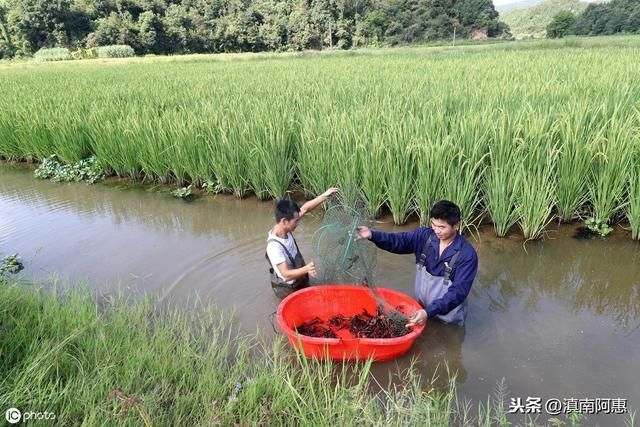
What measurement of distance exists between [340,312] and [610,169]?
8.38 ft

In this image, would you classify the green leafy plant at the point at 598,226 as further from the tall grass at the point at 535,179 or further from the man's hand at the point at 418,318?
the man's hand at the point at 418,318

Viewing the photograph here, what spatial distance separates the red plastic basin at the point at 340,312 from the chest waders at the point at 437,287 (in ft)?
0.62

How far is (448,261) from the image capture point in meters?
2.59

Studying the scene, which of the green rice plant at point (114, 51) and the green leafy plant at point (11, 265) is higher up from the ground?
the green rice plant at point (114, 51)

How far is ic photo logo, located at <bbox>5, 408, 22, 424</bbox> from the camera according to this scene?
5.56 feet

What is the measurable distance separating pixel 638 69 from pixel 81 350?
32.4 ft

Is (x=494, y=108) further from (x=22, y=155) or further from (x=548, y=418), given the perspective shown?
(x=22, y=155)

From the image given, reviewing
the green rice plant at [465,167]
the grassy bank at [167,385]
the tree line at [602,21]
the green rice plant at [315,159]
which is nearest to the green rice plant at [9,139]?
the green rice plant at [315,159]

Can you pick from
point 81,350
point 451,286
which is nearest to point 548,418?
point 451,286

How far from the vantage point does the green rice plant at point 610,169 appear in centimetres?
355

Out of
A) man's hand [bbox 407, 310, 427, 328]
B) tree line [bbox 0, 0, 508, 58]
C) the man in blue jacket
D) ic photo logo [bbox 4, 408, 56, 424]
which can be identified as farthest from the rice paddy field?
tree line [bbox 0, 0, 508, 58]

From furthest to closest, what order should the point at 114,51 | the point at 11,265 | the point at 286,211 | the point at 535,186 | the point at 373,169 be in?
the point at 114,51 < the point at 373,169 < the point at 11,265 < the point at 535,186 < the point at 286,211

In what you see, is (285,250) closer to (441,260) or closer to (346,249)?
(346,249)

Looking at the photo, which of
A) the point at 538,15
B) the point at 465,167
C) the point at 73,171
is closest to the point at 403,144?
the point at 465,167
